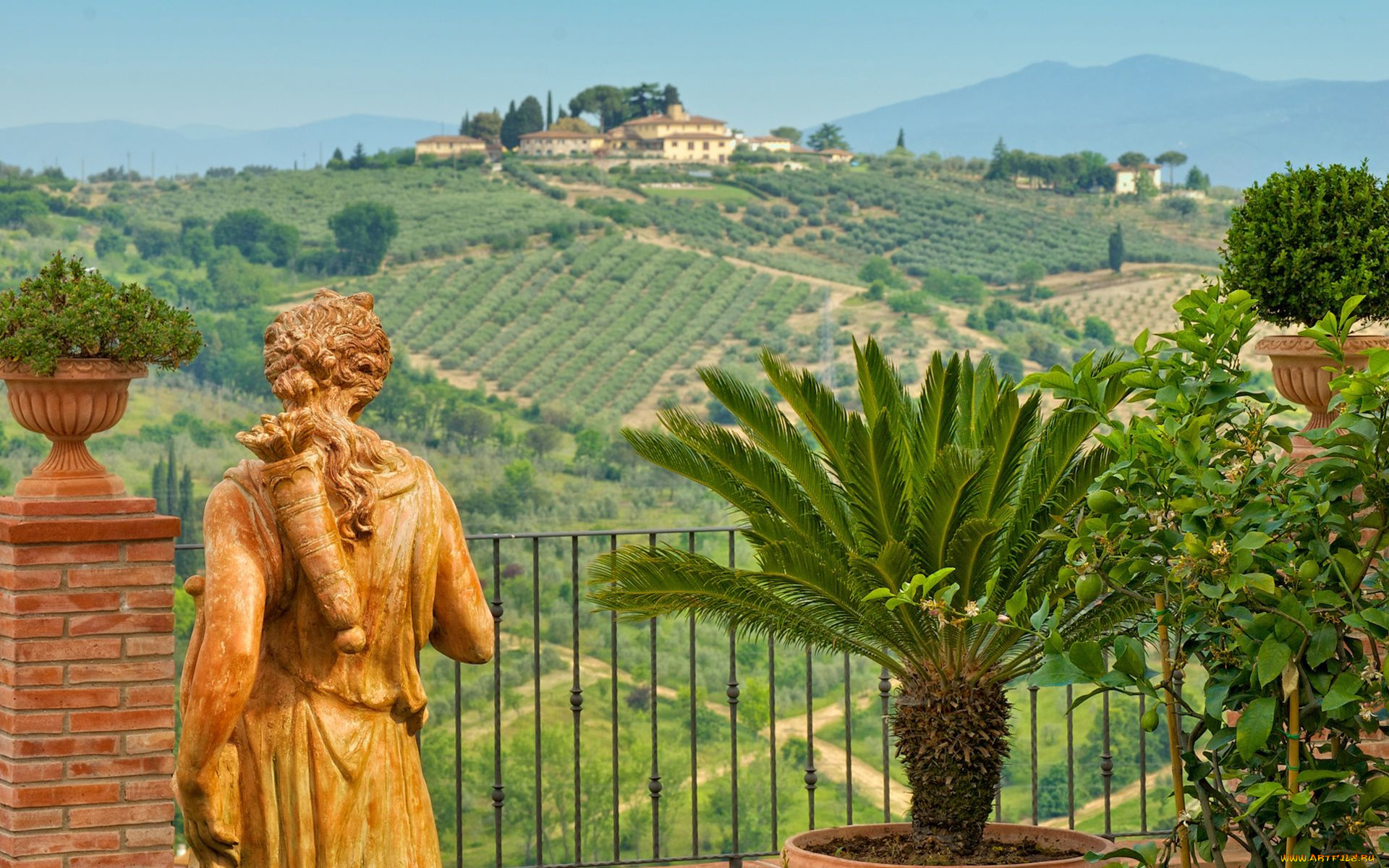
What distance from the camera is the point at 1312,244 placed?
4.12m

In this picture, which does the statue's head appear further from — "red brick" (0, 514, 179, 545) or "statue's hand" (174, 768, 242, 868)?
"red brick" (0, 514, 179, 545)

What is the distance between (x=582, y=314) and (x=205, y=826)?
5245cm

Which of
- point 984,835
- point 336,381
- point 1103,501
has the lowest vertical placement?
point 984,835

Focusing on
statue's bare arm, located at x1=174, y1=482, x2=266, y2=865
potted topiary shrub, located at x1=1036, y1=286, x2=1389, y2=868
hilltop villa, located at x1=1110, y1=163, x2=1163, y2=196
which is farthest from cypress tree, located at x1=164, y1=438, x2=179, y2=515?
hilltop villa, located at x1=1110, y1=163, x2=1163, y2=196

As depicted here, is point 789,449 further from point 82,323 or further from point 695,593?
point 82,323

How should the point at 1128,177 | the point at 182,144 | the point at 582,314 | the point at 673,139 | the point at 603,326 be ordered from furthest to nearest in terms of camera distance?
the point at 182,144
the point at 673,139
the point at 1128,177
the point at 582,314
the point at 603,326

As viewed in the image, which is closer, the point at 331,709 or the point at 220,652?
the point at 220,652

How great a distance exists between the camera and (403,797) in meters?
2.49

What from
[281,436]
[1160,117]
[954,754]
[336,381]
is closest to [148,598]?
[336,381]

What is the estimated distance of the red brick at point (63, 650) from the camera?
4.02 meters

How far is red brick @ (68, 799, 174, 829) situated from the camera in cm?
406

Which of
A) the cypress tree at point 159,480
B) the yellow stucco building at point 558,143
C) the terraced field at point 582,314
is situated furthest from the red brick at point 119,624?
the yellow stucco building at point 558,143

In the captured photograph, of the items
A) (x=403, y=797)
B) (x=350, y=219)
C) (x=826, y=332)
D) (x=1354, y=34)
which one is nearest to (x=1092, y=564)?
(x=403, y=797)

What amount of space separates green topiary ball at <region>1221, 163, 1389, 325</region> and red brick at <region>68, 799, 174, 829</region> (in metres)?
3.18
